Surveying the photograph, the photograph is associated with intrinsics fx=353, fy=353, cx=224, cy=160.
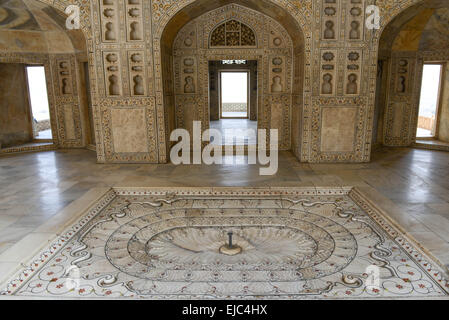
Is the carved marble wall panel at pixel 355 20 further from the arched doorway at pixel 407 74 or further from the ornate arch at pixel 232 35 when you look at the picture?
the ornate arch at pixel 232 35

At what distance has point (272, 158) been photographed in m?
7.02

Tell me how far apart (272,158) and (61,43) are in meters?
5.36

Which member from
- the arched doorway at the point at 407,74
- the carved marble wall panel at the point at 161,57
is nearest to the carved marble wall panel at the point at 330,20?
the carved marble wall panel at the point at 161,57

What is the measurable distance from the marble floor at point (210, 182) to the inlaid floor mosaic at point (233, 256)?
0.73 feet

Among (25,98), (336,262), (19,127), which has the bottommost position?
(336,262)

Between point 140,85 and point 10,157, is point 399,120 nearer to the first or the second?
point 140,85

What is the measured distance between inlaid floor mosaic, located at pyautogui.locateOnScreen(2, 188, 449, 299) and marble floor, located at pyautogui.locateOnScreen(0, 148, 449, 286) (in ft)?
0.73

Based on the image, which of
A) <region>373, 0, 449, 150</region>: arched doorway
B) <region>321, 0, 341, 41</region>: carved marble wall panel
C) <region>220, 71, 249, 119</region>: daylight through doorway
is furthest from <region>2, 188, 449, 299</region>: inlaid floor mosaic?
<region>220, 71, 249, 119</region>: daylight through doorway

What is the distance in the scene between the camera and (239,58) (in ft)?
24.4

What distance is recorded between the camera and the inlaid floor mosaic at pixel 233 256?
8.97 feet

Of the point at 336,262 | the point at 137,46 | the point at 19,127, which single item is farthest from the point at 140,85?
the point at 336,262

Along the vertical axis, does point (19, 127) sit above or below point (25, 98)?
below

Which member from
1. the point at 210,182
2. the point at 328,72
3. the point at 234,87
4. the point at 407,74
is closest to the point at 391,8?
the point at 328,72
